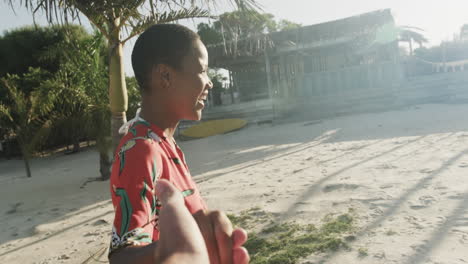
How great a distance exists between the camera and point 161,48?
109 centimetres

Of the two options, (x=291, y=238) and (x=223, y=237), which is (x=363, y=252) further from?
(x=223, y=237)

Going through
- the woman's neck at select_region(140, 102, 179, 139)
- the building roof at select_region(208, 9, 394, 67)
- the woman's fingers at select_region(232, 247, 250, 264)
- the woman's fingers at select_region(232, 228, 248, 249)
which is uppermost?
the building roof at select_region(208, 9, 394, 67)

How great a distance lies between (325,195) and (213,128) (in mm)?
10246

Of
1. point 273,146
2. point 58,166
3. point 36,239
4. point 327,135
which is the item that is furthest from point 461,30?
point 36,239

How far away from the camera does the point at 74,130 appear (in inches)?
289

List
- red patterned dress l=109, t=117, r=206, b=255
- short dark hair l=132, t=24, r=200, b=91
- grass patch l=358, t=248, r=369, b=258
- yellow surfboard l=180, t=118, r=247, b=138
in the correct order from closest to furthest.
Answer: red patterned dress l=109, t=117, r=206, b=255
short dark hair l=132, t=24, r=200, b=91
grass patch l=358, t=248, r=369, b=258
yellow surfboard l=180, t=118, r=247, b=138

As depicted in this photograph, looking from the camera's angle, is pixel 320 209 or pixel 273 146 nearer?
pixel 320 209

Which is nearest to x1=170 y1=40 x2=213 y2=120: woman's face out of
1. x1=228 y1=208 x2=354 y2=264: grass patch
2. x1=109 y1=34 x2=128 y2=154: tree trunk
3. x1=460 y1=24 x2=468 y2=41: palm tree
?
x1=228 y1=208 x2=354 y2=264: grass patch

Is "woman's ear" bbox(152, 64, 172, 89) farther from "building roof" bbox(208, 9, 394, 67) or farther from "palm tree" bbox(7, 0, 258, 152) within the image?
"building roof" bbox(208, 9, 394, 67)

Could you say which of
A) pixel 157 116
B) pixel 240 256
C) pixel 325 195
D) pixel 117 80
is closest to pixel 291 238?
pixel 325 195

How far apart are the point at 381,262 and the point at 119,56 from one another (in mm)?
4454

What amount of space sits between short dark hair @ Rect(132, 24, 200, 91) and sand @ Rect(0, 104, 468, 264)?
2.01 metres

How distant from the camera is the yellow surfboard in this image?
13.4 m

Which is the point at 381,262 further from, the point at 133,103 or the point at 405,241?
the point at 133,103
